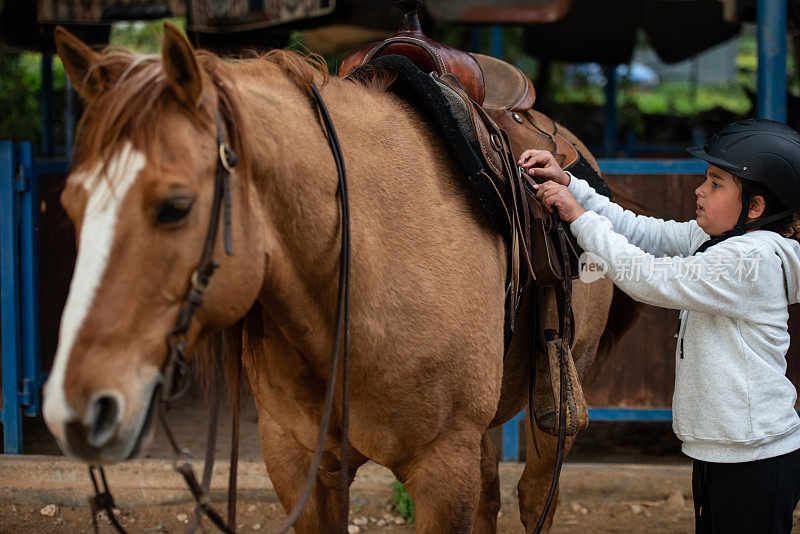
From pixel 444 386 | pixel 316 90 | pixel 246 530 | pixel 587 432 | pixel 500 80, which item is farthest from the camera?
pixel 587 432

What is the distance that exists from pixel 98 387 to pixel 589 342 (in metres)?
2.10

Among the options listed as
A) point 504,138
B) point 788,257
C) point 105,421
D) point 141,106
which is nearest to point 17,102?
point 504,138

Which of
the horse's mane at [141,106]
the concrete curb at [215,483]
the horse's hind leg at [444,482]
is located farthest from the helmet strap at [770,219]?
the concrete curb at [215,483]

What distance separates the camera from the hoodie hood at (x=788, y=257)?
1890 millimetres

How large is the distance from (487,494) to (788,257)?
4.91ft

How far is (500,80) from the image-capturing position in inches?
112

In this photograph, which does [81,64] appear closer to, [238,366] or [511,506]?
[238,366]

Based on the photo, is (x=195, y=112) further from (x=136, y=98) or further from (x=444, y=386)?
(x=444, y=386)

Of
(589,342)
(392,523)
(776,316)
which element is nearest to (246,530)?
(392,523)

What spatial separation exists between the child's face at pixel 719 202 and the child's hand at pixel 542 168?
0.40 meters

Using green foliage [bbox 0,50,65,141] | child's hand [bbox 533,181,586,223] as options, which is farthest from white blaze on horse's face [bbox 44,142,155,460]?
green foliage [bbox 0,50,65,141]

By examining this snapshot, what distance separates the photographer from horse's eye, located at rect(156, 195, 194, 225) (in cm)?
130

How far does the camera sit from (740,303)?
73.7 inches

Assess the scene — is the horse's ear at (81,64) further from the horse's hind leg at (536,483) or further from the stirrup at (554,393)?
the horse's hind leg at (536,483)
